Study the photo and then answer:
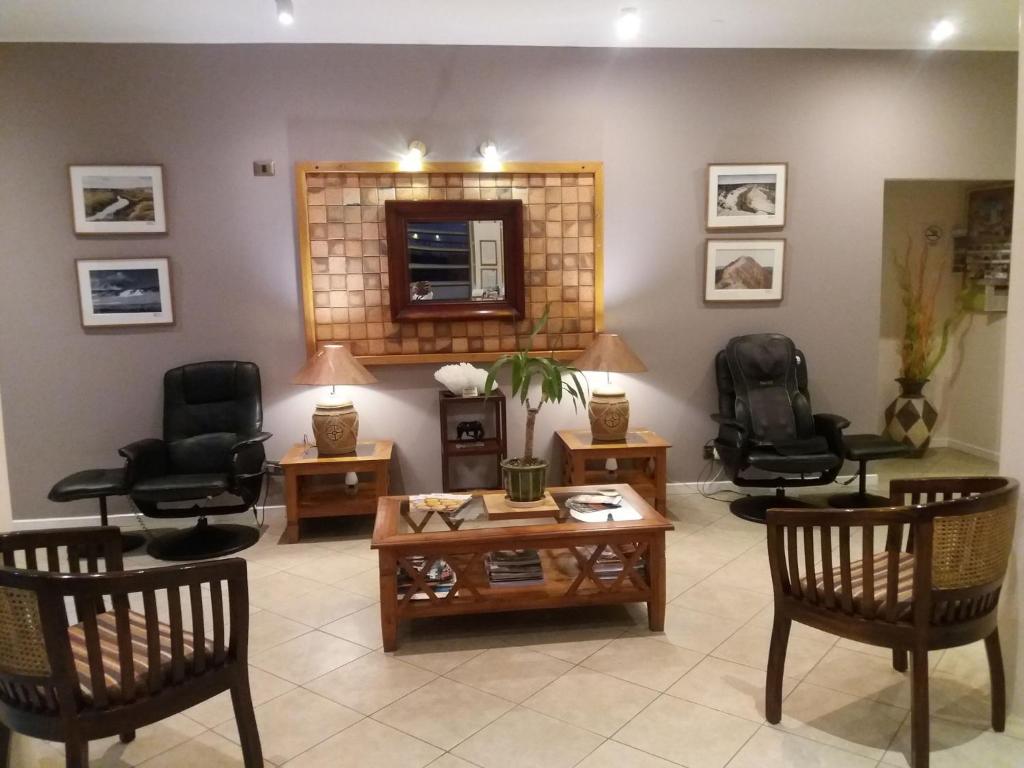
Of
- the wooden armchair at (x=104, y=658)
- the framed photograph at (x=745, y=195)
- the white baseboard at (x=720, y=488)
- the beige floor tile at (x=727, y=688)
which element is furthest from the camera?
the white baseboard at (x=720, y=488)

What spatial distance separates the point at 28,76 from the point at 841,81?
4.96 m

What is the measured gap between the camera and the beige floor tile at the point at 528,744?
7.43 ft

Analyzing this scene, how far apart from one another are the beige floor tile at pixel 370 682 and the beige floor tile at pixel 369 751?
14 centimetres

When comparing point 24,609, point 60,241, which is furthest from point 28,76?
point 24,609

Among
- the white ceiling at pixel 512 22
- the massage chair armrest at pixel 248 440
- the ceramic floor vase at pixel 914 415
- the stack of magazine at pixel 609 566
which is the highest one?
the white ceiling at pixel 512 22

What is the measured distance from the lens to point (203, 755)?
2342 mm

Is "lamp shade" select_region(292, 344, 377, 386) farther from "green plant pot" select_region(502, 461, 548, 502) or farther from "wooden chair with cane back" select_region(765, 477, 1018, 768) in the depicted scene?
"wooden chair with cane back" select_region(765, 477, 1018, 768)

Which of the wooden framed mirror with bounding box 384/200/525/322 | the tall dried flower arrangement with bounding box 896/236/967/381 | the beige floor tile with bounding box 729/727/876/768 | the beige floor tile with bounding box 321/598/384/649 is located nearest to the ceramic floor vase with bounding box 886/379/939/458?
the tall dried flower arrangement with bounding box 896/236/967/381

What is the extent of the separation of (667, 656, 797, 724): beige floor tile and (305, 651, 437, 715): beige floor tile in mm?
934

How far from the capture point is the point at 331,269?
15.3 feet

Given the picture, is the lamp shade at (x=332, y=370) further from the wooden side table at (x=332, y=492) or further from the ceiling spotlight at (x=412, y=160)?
the ceiling spotlight at (x=412, y=160)

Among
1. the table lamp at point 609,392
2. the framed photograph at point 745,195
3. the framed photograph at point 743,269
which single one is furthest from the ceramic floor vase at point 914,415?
the table lamp at point 609,392

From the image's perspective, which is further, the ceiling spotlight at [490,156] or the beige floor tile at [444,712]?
the ceiling spotlight at [490,156]

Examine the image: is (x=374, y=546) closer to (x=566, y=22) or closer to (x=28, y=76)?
(x=566, y=22)
